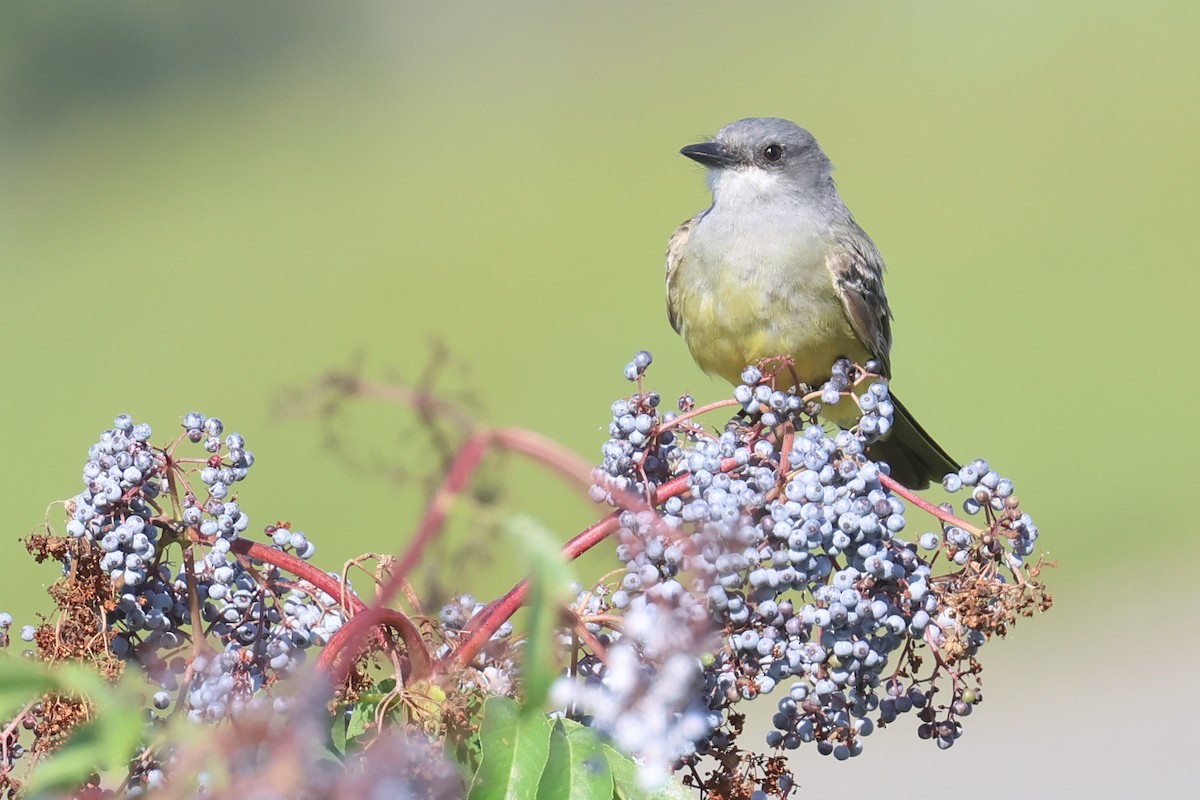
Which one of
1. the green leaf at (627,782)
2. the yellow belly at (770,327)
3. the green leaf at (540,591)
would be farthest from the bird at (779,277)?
the green leaf at (540,591)

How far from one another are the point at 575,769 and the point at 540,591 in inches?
31.0

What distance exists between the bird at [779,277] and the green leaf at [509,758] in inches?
116

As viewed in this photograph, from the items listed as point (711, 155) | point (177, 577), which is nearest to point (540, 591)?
point (177, 577)

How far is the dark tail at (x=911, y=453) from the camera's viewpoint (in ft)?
15.5

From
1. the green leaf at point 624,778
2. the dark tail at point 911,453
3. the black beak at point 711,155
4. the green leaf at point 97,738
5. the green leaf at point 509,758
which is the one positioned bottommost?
the green leaf at point 97,738

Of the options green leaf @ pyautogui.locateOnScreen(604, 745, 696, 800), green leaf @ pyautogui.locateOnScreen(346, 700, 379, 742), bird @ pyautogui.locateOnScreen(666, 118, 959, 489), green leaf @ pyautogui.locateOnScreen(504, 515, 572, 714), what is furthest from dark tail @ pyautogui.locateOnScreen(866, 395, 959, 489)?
green leaf @ pyautogui.locateOnScreen(504, 515, 572, 714)

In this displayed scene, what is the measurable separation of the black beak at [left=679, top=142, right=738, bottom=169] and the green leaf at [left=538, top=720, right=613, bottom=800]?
3.51 metres

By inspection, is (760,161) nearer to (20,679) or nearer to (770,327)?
(770,327)

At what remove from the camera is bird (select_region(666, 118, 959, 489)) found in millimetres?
4691

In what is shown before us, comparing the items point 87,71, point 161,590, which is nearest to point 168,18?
point 87,71

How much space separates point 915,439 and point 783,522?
2853 mm

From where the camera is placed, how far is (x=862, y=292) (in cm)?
488

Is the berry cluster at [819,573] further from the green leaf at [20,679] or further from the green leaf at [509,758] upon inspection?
the green leaf at [20,679]

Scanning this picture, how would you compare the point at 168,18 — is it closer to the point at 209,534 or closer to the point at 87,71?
the point at 87,71
